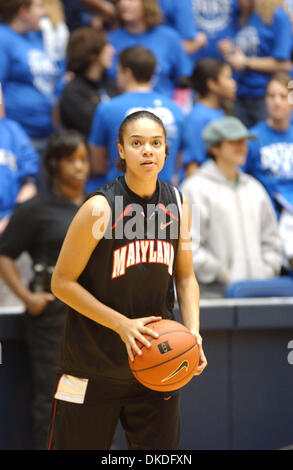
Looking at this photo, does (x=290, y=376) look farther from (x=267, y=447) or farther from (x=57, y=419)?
(x=57, y=419)

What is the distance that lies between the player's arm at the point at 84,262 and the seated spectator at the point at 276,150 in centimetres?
295

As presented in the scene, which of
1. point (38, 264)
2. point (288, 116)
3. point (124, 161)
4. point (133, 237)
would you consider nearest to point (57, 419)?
point (133, 237)

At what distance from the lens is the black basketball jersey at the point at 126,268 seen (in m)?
2.45

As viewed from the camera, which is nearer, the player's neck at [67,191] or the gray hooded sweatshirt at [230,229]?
the player's neck at [67,191]

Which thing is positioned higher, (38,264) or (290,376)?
(38,264)

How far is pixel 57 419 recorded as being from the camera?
2.65m

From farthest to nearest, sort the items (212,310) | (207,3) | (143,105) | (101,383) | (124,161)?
(207,3) < (212,310) < (143,105) < (101,383) < (124,161)

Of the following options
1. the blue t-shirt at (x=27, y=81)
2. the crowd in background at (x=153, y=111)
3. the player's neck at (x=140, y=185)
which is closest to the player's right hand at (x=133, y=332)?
the player's neck at (x=140, y=185)

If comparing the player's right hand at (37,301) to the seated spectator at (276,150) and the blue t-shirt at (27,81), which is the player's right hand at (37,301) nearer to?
the seated spectator at (276,150)

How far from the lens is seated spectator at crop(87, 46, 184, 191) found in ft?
12.7

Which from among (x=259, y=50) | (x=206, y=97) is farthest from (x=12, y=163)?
(x=259, y=50)

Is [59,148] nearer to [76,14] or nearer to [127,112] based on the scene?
[127,112]

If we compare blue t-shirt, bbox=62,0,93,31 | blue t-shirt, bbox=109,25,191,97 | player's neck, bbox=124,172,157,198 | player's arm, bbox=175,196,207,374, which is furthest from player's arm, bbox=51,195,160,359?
blue t-shirt, bbox=62,0,93,31

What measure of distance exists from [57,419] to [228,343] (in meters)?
1.69
